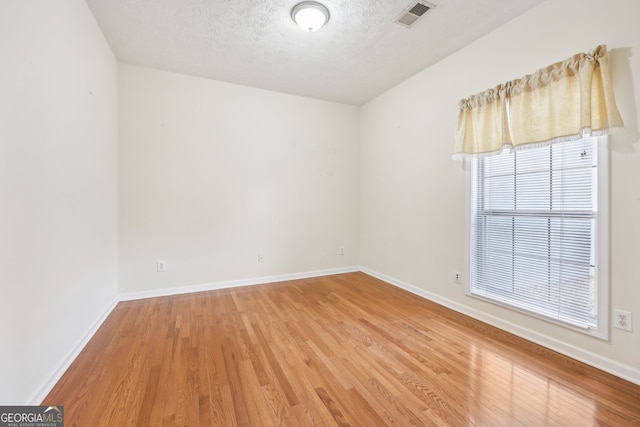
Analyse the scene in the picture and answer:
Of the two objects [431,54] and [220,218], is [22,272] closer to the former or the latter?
[220,218]

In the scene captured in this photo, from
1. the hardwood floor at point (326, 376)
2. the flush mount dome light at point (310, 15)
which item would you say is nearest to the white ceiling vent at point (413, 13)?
the flush mount dome light at point (310, 15)

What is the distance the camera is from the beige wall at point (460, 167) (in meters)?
1.70

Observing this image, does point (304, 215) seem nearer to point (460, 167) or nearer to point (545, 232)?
point (460, 167)

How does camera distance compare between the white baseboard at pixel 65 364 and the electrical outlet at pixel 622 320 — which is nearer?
the white baseboard at pixel 65 364

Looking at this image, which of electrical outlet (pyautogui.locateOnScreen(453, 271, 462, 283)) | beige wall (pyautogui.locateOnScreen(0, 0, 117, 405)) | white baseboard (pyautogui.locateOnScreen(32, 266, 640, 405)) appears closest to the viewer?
beige wall (pyautogui.locateOnScreen(0, 0, 117, 405))

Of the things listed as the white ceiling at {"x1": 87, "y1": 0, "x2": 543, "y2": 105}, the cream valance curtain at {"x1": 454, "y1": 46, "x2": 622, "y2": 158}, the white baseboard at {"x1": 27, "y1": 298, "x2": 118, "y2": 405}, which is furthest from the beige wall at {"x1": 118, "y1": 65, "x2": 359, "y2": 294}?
the cream valance curtain at {"x1": 454, "y1": 46, "x2": 622, "y2": 158}

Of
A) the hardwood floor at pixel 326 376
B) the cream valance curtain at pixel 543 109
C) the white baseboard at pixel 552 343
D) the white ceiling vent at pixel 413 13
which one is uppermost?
the white ceiling vent at pixel 413 13

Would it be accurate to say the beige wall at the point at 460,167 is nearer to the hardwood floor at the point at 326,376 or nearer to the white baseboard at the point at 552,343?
the white baseboard at the point at 552,343

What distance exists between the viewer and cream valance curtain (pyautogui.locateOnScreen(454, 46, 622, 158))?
1757 millimetres

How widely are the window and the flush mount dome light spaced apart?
76.9 inches

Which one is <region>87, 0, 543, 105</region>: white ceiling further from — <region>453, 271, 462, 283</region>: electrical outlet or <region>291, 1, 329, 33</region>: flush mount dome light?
<region>453, 271, 462, 283</region>: electrical outlet

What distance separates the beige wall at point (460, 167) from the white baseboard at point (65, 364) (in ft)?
11.0

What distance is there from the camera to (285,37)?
2561 mm

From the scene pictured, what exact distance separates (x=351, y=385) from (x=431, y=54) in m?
3.27
